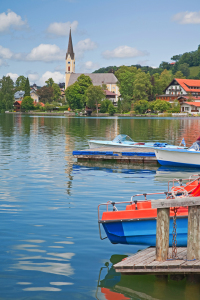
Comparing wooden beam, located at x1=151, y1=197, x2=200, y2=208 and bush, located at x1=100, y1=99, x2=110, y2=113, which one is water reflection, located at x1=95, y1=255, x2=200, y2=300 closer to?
wooden beam, located at x1=151, y1=197, x2=200, y2=208

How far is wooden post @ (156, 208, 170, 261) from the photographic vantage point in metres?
7.92

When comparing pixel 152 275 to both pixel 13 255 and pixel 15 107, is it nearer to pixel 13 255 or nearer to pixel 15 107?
pixel 13 255

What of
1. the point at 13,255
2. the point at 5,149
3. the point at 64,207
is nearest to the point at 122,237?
the point at 13,255

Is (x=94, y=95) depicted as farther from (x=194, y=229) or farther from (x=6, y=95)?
(x=194, y=229)

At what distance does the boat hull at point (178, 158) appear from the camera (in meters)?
23.3

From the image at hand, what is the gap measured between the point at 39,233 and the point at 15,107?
609 ft

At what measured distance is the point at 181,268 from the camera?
7879 millimetres

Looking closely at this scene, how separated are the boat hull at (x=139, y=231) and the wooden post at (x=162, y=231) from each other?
75 cm

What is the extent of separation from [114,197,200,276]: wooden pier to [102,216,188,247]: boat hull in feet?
2.58

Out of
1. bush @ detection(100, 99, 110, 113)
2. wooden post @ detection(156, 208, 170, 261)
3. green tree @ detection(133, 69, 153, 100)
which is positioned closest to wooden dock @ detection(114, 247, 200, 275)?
wooden post @ detection(156, 208, 170, 261)

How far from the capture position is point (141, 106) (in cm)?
14138

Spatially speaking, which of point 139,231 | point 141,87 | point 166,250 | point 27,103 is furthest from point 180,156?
point 27,103

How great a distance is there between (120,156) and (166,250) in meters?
18.3

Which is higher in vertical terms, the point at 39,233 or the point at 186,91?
the point at 186,91
